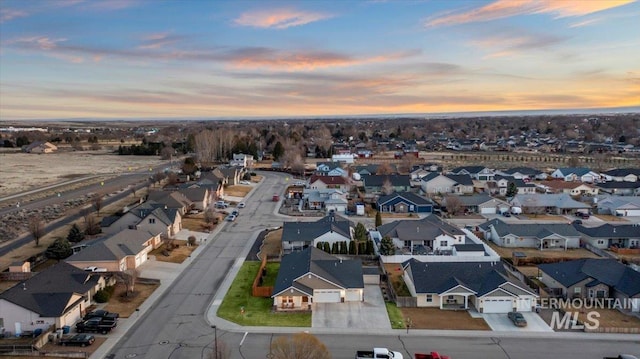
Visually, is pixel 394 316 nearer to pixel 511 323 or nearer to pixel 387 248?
pixel 511 323

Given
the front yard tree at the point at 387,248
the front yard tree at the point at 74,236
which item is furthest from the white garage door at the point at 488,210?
the front yard tree at the point at 74,236

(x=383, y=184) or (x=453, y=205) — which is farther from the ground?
(x=383, y=184)

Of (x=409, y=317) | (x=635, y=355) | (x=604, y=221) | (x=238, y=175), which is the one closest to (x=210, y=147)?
(x=238, y=175)

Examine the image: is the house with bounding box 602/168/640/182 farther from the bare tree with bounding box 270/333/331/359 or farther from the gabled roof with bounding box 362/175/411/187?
the bare tree with bounding box 270/333/331/359

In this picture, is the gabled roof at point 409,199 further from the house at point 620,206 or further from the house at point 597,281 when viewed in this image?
the house at point 597,281

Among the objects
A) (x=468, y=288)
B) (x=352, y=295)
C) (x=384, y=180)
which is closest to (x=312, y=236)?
(x=352, y=295)
